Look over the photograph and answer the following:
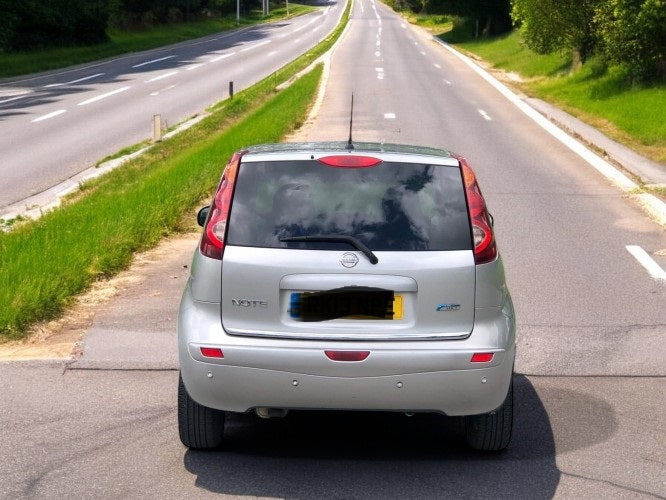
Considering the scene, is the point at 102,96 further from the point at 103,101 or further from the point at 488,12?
the point at 488,12

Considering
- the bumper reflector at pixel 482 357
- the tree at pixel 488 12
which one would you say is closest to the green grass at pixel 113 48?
the tree at pixel 488 12

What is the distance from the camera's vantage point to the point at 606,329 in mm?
8602

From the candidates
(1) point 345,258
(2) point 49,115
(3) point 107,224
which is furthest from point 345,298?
(2) point 49,115

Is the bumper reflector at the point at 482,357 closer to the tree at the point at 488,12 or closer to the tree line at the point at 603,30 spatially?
the tree line at the point at 603,30

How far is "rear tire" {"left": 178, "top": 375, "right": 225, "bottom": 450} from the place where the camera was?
18.3 ft

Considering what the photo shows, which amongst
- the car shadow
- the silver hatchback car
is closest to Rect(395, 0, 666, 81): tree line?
the car shadow

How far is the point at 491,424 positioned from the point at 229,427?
1447 mm

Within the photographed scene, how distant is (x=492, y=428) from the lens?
561 centimetres

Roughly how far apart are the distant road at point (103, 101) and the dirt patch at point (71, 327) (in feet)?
21.5

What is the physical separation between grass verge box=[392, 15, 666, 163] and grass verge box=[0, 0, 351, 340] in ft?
24.2

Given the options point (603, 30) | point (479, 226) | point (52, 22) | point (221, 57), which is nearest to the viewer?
point (479, 226)

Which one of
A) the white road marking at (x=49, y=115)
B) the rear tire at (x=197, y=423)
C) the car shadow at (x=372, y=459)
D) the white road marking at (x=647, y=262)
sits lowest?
the white road marking at (x=49, y=115)

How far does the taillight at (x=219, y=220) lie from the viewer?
5398 mm

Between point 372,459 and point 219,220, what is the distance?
140cm
